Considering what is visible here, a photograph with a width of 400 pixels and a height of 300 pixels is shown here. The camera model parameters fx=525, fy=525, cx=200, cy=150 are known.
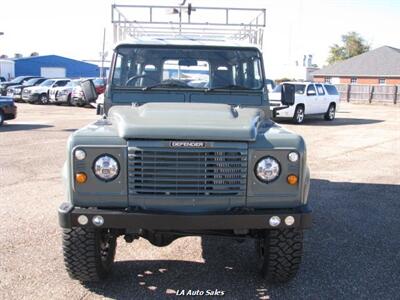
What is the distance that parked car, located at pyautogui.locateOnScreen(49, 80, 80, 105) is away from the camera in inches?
1117

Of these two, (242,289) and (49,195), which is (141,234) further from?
(49,195)

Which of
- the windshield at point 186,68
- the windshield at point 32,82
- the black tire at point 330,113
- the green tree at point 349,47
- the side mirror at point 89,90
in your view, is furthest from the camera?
the green tree at point 349,47

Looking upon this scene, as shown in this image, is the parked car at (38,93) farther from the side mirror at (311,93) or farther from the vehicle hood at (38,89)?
the side mirror at (311,93)

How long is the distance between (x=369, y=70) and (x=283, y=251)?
5167 centimetres

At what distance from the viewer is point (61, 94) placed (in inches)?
1122

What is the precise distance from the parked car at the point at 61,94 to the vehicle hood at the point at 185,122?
969 inches

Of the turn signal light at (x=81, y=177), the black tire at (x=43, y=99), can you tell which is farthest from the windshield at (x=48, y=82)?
the turn signal light at (x=81, y=177)

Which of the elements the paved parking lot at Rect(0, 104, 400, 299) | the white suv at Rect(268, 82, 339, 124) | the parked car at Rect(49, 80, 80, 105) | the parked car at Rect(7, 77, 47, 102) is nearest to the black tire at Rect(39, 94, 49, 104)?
the parked car at Rect(49, 80, 80, 105)

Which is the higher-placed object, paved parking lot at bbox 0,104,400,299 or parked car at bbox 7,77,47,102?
paved parking lot at bbox 0,104,400,299

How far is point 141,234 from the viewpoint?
4.04 metres

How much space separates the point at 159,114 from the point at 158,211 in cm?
86

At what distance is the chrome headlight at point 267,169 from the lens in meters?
3.81

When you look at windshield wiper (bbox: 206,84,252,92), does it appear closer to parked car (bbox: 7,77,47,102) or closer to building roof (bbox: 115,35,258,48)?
building roof (bbox: 115,35,258,48)

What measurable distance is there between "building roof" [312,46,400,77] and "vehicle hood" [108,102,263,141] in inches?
1920
